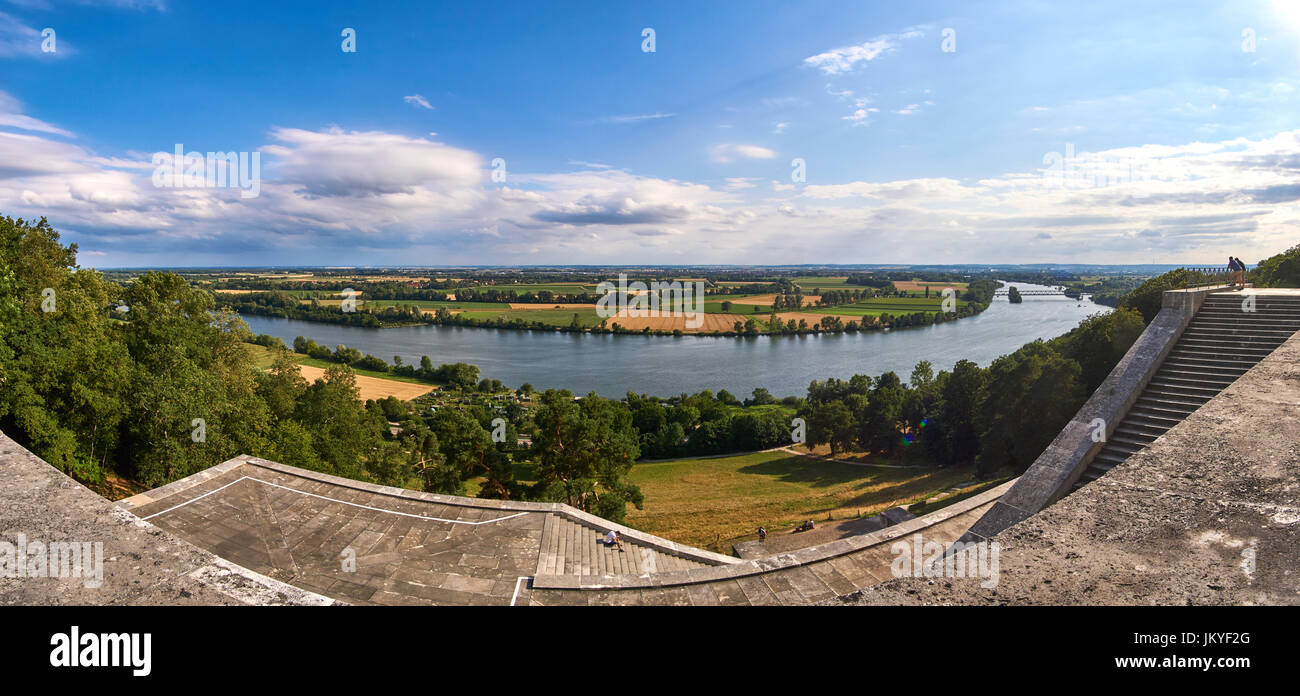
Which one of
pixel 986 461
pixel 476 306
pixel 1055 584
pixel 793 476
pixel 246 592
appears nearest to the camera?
pixel 1055 584

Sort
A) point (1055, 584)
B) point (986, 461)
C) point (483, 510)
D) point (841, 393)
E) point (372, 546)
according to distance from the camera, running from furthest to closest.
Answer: point (841, 393) < point (986, 461) < point (483, 510) < point (372, 546) < point (1055, 584)

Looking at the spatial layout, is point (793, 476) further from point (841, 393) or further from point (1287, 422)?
point (1287, 422)

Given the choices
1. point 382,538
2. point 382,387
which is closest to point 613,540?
point 382,538

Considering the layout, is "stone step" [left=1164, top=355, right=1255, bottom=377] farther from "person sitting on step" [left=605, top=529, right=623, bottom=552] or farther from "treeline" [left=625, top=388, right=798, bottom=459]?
"treeline" [left=625, top=388, right=798, bottom=459]

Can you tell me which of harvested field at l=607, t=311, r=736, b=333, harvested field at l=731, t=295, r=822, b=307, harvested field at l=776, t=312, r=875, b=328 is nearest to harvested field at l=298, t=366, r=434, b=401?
harvested field at l=607, t=311, r=736, b=333

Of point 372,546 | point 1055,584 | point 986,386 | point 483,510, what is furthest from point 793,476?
point 1055,584

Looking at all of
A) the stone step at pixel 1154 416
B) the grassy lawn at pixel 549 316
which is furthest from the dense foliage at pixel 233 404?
the grassy lawn at pixel 549 316
